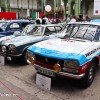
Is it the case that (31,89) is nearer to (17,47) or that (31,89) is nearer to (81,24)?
(17,47)

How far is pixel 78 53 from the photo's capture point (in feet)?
13.0

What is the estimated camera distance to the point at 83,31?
201 inches

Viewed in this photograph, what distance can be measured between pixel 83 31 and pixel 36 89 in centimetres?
200

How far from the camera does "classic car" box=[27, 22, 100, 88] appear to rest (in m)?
3.90

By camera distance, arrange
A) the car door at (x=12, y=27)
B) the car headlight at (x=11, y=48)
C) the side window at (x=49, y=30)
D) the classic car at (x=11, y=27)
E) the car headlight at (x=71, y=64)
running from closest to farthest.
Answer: the car headlight at (x=71, y=64), the car headlight at (x=11, y=48), the side window at (x=49, y=30), the classic car at (x=11, y=27), the car door at (x=12, y=27)

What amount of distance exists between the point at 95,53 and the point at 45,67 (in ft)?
4.05

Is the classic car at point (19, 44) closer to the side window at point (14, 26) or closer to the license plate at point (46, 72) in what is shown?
the license plate at point (46, 72)

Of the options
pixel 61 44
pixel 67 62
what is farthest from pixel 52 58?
pixel 61 44

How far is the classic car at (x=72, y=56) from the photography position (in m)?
3.90

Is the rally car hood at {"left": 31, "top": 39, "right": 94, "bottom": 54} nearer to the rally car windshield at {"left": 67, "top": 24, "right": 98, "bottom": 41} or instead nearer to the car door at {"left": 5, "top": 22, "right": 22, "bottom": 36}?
the rally car windshield at {"left": 67, "top": 24, "right": 98, "bottom": 41}

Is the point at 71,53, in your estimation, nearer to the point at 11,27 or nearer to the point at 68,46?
the point at 68,46

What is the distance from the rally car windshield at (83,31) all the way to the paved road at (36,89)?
1.14 meters

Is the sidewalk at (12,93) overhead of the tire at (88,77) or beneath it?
beneath

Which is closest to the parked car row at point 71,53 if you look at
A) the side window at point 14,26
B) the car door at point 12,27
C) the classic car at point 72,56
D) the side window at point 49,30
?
the classic car at point 72,56
